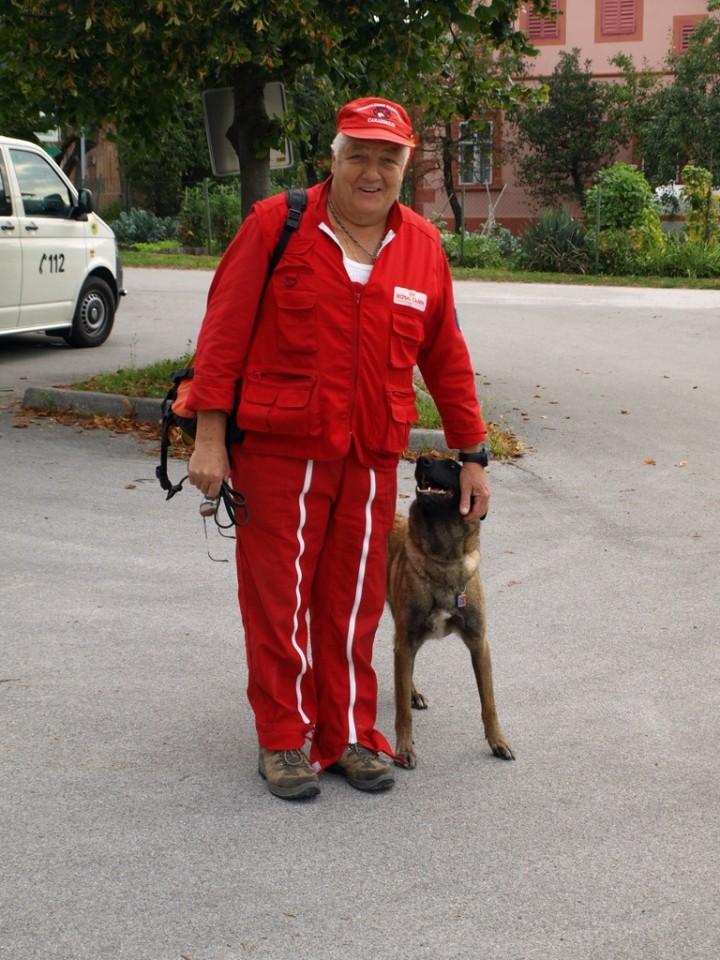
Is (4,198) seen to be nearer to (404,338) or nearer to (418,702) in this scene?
(418,702)

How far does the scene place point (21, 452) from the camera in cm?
929

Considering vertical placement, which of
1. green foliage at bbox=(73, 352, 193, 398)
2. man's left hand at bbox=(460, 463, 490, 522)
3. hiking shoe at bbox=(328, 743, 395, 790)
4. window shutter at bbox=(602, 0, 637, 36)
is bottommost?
hiking shoe at bbox=(328, 743, 395, 790)

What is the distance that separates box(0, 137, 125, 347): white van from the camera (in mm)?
12492

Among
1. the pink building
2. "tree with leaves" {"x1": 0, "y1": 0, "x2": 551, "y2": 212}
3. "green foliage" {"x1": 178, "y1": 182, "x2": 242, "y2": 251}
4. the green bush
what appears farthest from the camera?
the pink building

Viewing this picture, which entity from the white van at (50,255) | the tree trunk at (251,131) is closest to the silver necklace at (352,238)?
the tree trunk at (251,131)

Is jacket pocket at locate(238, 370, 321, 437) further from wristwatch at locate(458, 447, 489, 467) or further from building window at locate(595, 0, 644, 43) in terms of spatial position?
building window at locate(595, 0, 644, 43)

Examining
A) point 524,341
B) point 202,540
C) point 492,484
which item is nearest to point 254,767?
point 202,540

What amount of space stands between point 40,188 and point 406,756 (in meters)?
10.1

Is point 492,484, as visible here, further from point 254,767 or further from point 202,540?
point 254,767

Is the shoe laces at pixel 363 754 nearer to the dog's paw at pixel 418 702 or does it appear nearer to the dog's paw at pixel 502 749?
the dog's paw at pixel 502 749

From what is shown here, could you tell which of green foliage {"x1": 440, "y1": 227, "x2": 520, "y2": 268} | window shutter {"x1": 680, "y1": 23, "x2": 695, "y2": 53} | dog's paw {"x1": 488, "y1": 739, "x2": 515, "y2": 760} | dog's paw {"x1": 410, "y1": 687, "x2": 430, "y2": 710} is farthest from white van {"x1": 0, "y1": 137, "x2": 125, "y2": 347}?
window shutter {"x1": 680, "y1": 23, "x2": 695, "y2": 53}

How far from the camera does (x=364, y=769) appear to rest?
4.14 meters

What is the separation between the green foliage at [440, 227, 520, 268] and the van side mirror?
14.8 m

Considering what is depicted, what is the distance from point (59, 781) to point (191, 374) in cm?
138
